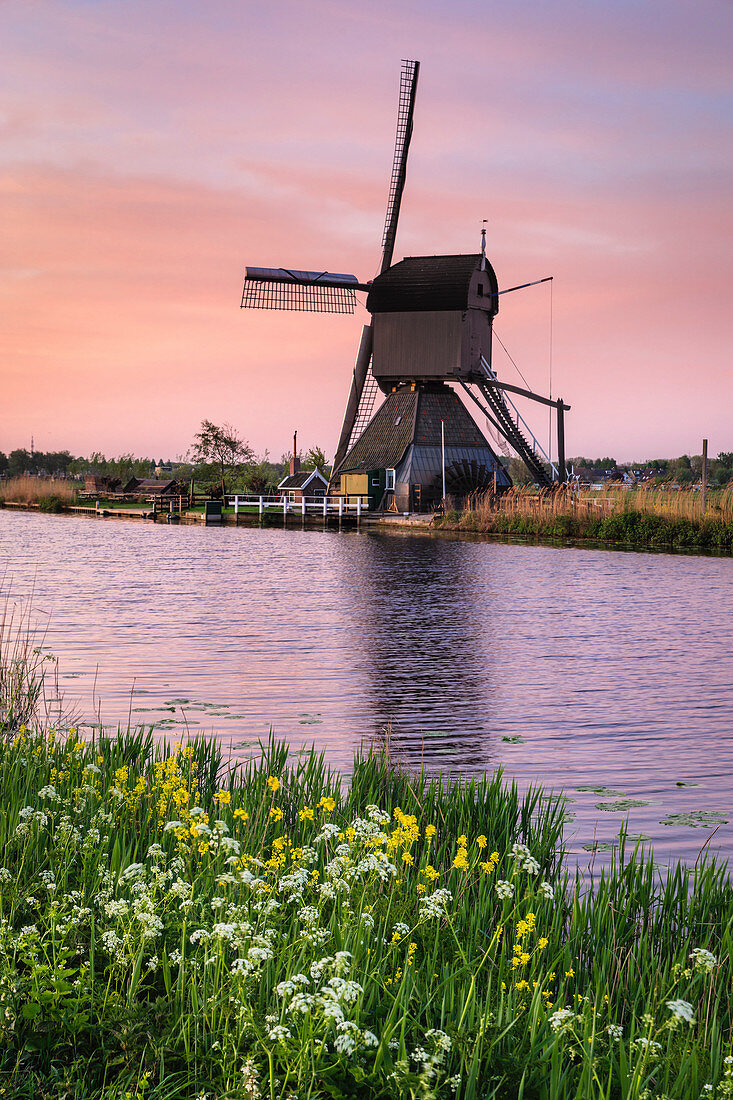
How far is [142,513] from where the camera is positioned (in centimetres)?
5588

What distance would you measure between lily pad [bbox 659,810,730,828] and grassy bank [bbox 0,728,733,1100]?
181 centimetres

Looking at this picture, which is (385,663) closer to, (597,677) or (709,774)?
(597,677)

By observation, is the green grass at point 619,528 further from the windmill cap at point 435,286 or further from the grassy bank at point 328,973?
the grassy bank at point 328,973

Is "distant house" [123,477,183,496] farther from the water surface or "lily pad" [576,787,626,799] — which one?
"lily pad" [576,787,626,799]

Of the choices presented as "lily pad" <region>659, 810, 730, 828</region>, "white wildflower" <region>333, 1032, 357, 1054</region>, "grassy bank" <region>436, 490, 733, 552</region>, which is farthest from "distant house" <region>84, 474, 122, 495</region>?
"white wildflower" <region>333, 1032, 357, 1054</region>

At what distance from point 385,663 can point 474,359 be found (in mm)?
32474

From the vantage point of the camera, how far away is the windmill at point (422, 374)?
42719 mm

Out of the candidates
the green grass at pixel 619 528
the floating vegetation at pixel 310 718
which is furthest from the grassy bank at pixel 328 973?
the green grass at pixel 619 528

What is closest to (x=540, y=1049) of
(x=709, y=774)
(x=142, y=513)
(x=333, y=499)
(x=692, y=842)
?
(x=692, y=842)

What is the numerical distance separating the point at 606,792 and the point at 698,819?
0.69 metres

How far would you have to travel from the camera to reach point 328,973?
3.10 metres

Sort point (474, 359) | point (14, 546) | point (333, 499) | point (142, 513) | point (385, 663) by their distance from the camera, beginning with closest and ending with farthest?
point (385, 663)
point (14, 546)
point (474, 359)
point (333, 499)
point (142, 513)

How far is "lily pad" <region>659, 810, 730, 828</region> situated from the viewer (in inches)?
242

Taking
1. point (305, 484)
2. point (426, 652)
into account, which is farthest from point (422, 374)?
point (426, 652)
